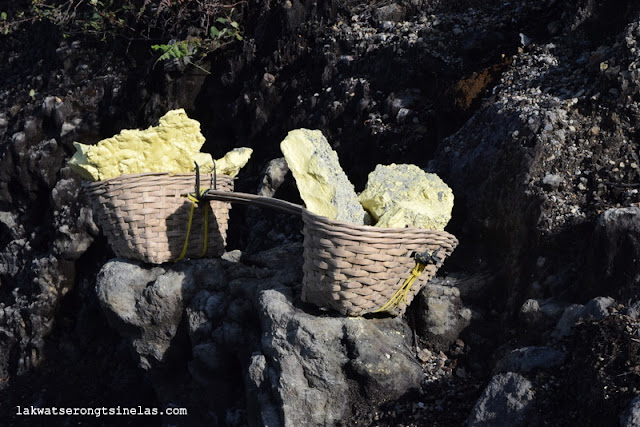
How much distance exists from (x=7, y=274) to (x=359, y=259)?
3.11 m

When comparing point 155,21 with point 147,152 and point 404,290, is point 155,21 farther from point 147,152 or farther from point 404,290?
point 404,290

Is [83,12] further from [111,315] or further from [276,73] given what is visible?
[111,315]

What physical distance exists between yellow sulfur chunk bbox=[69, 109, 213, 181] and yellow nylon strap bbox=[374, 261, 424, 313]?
1.09m

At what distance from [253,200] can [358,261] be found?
0.71m

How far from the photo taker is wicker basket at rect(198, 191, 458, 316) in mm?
2604

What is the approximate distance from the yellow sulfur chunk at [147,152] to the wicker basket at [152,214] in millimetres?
61

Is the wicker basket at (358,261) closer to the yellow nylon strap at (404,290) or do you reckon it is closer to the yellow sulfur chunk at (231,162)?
the yellow nylon strap at (404,290)

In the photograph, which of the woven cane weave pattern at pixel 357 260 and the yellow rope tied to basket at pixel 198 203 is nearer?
the woven cane weave pattern at pixel 357 260

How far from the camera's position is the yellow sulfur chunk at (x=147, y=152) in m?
3.15

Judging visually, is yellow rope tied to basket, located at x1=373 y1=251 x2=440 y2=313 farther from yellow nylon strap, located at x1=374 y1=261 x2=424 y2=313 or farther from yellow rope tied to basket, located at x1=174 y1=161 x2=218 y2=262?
yellow rope tied to basket, located at x1=174 y1=161 x2=218 y2=262

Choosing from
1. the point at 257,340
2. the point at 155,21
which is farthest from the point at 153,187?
the point at 155,21

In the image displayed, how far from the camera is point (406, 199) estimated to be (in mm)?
2799

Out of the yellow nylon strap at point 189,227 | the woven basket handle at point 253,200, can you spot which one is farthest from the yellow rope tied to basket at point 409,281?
the yellow nylon strap at point 189,227

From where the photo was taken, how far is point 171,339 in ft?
11.1
